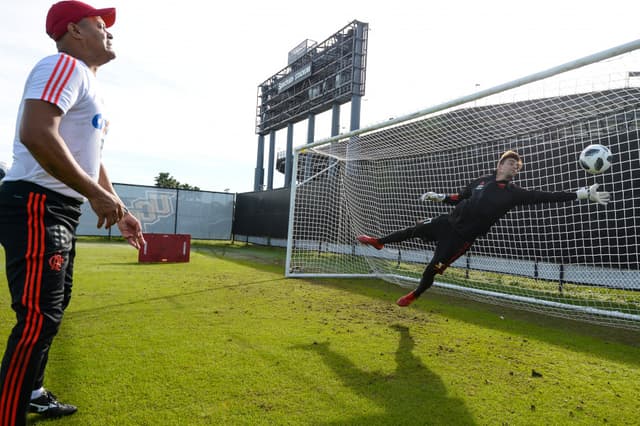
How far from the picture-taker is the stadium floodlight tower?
23344mm

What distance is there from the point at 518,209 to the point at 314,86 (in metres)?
20.3

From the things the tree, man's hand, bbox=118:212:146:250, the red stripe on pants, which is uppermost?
the tree

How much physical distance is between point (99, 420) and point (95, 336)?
174cm

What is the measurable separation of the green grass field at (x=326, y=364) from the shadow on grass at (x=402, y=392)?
12 mm

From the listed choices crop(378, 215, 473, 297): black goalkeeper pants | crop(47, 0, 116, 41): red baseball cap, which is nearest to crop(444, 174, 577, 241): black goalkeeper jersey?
crop(378, 215, 473, 297): black goalkeeper pants

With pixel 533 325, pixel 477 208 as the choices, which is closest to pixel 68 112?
pixel 477 208

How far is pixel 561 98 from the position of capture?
5305 mm

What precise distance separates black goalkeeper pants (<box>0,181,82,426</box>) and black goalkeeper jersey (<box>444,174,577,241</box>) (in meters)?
3.97

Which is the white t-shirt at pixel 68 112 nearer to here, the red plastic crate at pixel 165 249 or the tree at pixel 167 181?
the red plastic crate at pixel 165 249

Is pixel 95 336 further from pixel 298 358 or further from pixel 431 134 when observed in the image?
pixel 431 134

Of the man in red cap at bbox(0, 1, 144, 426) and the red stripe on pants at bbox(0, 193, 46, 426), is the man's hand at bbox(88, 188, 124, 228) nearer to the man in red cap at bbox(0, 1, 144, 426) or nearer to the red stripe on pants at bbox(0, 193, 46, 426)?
the man in red cap at bbox(0, 1, 144, 426)

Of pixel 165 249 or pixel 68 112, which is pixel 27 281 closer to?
pixel 68 112

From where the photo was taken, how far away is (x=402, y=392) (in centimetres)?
277

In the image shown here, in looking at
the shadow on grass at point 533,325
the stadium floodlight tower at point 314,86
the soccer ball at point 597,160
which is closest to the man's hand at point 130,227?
the shadow on grass at point 533,325
